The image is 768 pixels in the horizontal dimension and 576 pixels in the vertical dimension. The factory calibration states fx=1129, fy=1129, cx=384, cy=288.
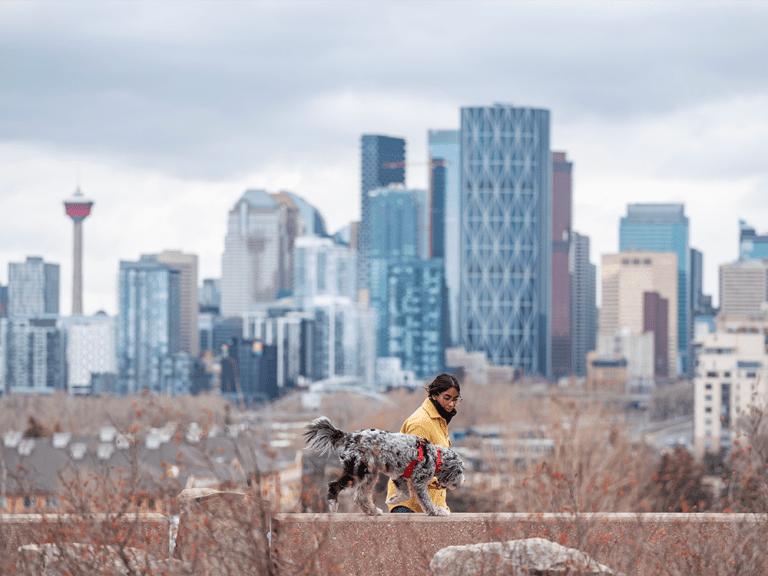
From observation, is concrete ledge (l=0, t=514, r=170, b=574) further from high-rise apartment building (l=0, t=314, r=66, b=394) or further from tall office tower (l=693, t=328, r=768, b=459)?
high-rise apartment building (l=0, t=314, r=66, b=394)

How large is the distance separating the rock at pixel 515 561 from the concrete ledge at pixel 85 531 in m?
2.29

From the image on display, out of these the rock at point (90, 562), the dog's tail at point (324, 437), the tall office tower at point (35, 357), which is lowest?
the tall office tower at point (35, 357)

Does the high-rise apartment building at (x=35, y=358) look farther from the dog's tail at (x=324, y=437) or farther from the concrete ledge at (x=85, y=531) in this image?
the dog's tail at (x=324, y=437)

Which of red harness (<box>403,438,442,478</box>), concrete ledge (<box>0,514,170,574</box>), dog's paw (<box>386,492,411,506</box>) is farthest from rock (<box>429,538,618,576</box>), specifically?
Result: concrete ledge (<box>0,514,170,574</box>)

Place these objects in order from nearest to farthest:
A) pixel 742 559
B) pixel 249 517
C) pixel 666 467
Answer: pixel 249 517 → pixel 742 559 → pixel 666 467

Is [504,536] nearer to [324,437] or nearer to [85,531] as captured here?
[324,437]

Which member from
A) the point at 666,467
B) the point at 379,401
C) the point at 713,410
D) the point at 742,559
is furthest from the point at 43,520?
the point at 379,401

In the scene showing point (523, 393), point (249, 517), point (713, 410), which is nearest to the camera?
point (249, 517)

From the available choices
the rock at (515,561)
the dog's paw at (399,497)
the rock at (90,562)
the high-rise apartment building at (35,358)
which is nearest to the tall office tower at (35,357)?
the high-rise apartment building at (35,358)

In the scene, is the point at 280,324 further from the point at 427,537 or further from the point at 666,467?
the point at 427,537

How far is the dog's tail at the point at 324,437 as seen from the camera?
8.34 meters

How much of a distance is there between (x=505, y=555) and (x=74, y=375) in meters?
195

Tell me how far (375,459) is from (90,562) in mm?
2128

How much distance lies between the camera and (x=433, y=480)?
28.7ft
